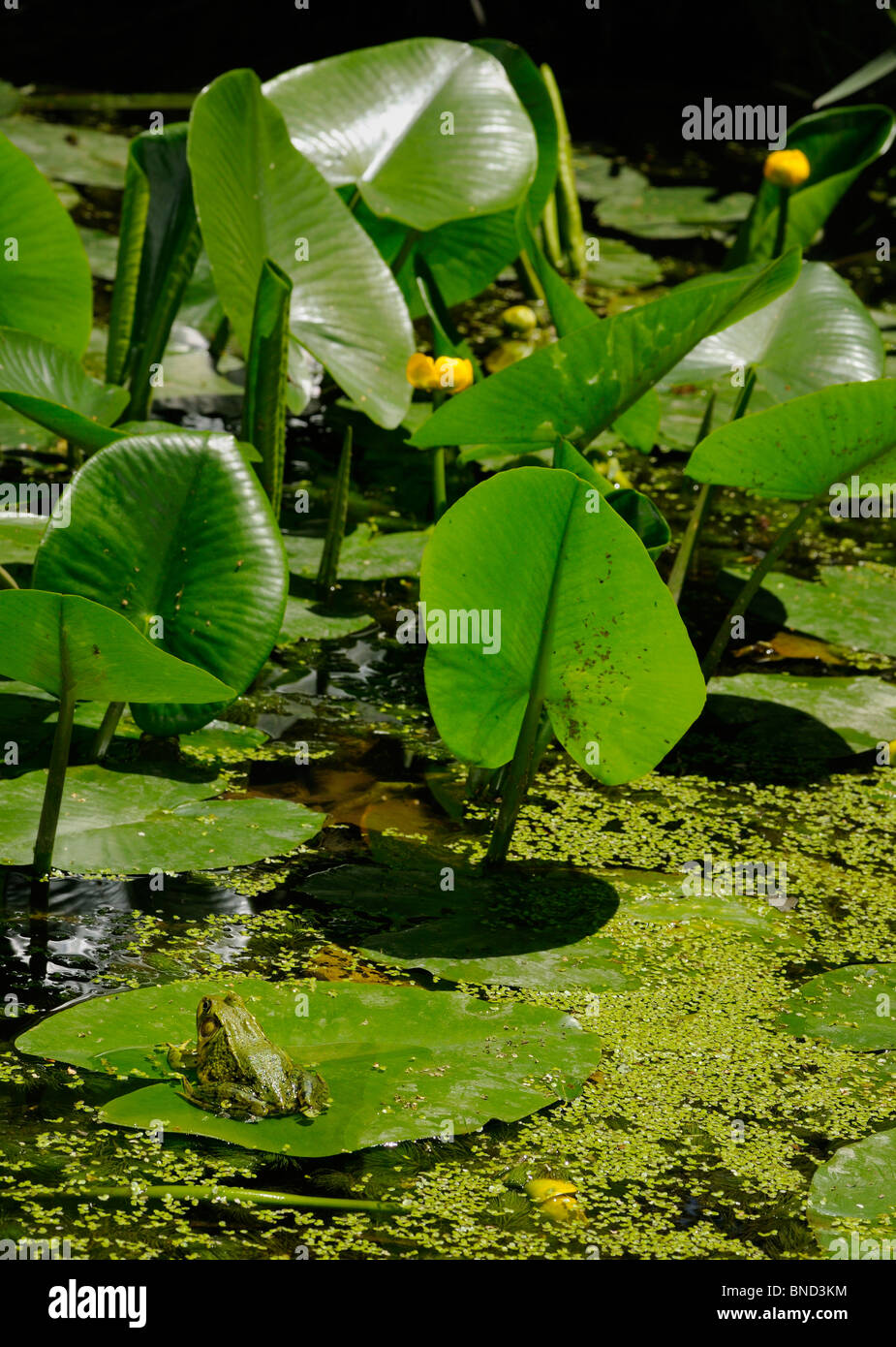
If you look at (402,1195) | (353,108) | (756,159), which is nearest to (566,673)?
(402,1195)

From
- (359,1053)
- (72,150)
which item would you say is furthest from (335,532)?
(72,150)

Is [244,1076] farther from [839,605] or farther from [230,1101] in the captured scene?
[839,605]

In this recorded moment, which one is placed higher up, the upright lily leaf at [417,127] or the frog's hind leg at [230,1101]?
the upright lily leaf at [417,127]

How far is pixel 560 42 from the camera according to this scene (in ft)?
21.0

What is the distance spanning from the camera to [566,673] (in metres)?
1.52

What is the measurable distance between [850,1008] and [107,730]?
91 centimetres

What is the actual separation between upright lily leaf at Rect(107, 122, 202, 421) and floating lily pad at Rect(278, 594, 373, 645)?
467 mm

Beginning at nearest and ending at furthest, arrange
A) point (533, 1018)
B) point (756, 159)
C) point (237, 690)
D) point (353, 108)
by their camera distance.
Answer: point (533, 1018)
point (237, 690)
point (353, 108)
point (756, 159)

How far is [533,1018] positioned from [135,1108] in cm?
39

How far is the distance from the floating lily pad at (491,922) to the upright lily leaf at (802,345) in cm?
89

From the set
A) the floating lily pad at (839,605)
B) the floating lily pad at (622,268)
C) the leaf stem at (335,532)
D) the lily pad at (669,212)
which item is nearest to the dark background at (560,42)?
the lily pad at (669,212)

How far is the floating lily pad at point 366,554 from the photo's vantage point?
2330 mm

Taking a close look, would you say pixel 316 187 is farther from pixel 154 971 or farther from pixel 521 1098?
pixel 521 1098

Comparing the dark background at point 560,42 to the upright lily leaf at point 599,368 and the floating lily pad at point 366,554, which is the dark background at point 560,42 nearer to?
the floating lily pad at point 366,554
